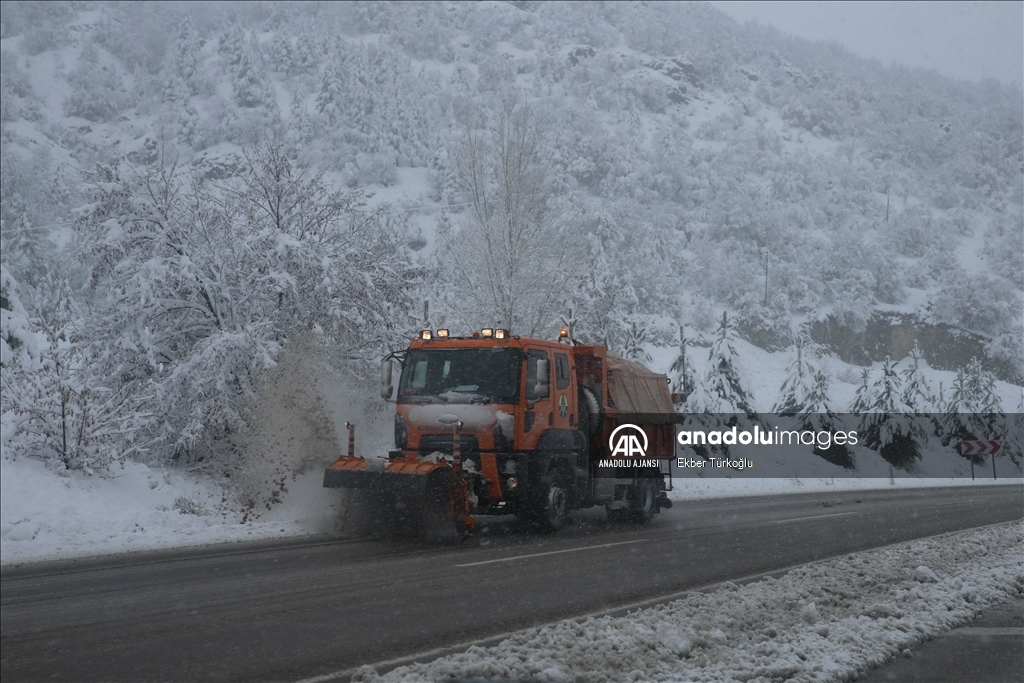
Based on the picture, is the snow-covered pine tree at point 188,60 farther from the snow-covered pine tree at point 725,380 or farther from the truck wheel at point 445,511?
the truck wheel at point 445,511

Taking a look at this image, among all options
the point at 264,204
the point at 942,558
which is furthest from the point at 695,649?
the point at 264,204

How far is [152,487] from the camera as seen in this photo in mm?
15727

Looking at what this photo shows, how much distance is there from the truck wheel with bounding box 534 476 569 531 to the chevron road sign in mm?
26821

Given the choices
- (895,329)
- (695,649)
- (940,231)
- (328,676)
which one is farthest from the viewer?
(940,231)

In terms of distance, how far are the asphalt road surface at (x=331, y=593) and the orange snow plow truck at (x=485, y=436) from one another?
58 cm

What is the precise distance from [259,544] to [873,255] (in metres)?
95.5

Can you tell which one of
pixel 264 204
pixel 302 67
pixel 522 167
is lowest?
pixel 264 204

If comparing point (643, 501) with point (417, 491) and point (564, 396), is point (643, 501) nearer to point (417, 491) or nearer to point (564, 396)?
point (564, 396)

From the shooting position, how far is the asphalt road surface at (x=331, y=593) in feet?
20.4

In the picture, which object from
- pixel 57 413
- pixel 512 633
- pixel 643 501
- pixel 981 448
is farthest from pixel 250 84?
pixel 512 633

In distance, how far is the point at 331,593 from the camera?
8.56 meters

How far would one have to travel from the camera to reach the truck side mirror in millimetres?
13695

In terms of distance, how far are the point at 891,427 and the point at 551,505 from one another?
1407 inches

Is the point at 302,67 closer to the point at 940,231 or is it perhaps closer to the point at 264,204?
the point at 940,231
